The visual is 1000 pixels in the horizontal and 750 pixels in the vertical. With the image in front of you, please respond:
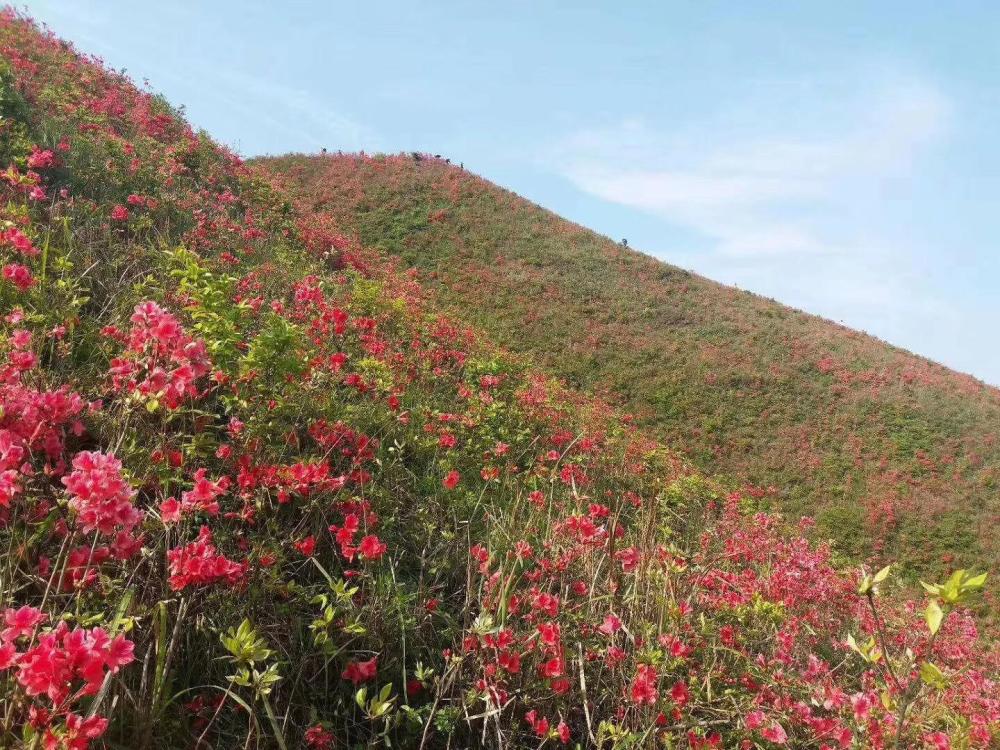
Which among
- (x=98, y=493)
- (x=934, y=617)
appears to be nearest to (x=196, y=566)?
(x=98, y=493)

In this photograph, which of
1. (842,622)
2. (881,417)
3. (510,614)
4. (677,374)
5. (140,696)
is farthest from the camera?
(677,374)

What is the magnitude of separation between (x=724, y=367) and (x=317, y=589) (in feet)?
61.7

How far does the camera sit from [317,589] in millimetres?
3318

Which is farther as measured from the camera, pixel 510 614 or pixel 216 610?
pixel 510 614

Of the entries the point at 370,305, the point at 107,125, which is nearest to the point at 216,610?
the point at 370,305

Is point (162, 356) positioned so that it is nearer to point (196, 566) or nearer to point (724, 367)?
point (196, 566)

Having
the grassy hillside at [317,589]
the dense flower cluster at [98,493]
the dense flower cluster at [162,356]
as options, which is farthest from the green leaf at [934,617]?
the dense flower cluster at [162,356]

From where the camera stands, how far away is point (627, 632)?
3.20m

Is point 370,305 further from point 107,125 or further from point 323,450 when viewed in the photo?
point 323,450

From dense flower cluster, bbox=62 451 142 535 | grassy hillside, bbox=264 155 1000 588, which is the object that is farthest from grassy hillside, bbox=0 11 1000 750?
grassy hillside, bbox=264 155 1000 588

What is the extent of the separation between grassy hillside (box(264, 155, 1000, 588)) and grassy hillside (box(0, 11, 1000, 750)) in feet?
31.8

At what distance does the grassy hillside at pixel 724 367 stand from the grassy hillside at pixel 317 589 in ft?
31.8

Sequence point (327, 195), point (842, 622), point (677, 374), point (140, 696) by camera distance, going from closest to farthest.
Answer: point (140, 696) < point (842, 622) < point (677, 374) < point (327, 195)

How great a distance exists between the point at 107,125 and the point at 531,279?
15.3 meters
